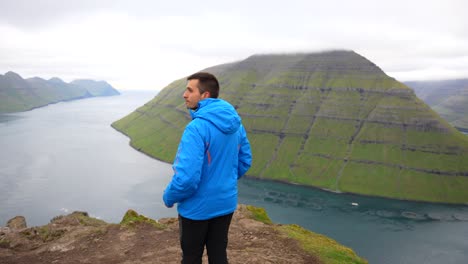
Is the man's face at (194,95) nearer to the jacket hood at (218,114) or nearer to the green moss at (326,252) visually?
the jacket hood at (218,114)

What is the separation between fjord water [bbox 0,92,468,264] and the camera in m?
97.1

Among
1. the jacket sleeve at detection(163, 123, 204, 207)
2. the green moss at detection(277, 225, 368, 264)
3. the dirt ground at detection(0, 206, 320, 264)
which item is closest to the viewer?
the jacket sleeve at detection(163, 123, 204, 207)

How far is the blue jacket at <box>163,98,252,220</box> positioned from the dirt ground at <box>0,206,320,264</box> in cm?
725

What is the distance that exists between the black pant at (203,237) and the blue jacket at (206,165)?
0.73 feet

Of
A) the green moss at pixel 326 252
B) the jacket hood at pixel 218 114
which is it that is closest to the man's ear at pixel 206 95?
the jacket hood at pixel 218 114

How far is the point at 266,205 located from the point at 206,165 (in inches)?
4701

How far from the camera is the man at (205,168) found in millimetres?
5102

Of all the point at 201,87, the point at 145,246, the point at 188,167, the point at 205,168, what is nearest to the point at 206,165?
the point at 205,168

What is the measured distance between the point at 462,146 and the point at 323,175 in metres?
76.1

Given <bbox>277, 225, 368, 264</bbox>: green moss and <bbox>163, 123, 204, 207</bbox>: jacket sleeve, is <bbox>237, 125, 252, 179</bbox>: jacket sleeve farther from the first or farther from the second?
<bbox>277, 225, 368, 264</bbox>: green moss

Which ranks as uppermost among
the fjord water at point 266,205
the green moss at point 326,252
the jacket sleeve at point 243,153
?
the jacket sleeve at point 243,153

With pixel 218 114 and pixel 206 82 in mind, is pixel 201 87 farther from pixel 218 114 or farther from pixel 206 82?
pixel 218 114

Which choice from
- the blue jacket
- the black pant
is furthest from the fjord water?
the blue jacket

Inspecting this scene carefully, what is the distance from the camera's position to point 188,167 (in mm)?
5008
